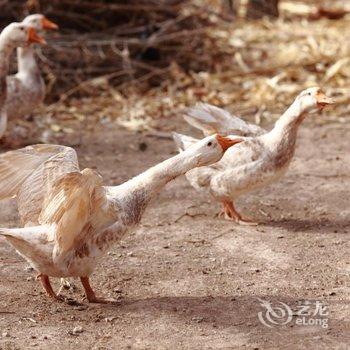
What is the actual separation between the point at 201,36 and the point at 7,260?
608 cm

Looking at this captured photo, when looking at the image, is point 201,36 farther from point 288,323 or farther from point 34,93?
Result: point 288,323

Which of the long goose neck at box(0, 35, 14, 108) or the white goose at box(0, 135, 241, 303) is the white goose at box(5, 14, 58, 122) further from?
the white goose at box(0, 135, 241, 303)

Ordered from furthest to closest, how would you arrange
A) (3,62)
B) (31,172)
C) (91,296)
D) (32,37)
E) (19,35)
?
A: (32,37)
(19,35)
(3,62)
(31,172)
(91,296)

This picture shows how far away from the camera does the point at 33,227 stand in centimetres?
438

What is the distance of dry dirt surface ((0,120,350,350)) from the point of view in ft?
13.3

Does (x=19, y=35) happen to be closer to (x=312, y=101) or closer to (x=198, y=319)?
(x=312, y=101)

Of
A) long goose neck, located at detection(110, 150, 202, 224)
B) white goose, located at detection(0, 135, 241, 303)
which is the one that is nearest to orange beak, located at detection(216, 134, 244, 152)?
white goose, located at detection(0, 135, 241, 303)

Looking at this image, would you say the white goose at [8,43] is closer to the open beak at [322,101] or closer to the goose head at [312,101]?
the goose head at [312,101]

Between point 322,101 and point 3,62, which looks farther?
point 3,62

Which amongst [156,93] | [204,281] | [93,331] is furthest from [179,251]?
[156,93]

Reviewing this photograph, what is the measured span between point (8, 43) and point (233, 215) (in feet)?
8.14

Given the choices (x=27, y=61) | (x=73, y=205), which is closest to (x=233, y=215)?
(x=73, y=205)

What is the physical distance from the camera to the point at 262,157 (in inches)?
220

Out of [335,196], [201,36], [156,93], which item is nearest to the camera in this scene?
[335,196]
